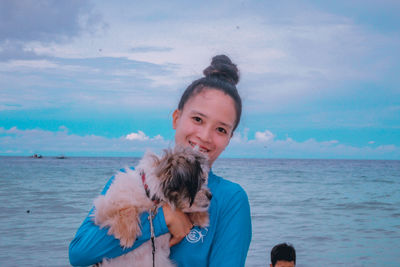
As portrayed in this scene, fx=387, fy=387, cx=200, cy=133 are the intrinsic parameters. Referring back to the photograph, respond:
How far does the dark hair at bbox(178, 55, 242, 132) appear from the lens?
8.43 feet

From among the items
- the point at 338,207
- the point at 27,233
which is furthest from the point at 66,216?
the point at 338,207

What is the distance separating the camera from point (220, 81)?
2604 mm

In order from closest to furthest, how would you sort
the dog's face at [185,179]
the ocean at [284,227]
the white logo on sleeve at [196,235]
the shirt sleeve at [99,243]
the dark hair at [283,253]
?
1. the shirt sleeve at [99,243]
2. the white logo on sleeve at [196,235]
3. the dog's face at [185,179]
4. the dark hair at [283,253]
5. the ocean at [284,227]

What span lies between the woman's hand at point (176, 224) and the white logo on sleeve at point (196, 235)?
3 cm

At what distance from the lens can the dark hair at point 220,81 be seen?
2570 millimetres

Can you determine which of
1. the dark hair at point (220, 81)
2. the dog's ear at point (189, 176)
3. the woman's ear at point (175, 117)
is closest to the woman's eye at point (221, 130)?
the dark hair at point (220, 81)

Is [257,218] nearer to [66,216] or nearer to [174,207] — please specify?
[66,216]

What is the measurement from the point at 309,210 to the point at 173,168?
1558cm

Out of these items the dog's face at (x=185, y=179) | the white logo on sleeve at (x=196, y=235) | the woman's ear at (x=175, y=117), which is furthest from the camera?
the woman's ear at (x=175, y=117)

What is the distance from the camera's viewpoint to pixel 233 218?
7.35ft

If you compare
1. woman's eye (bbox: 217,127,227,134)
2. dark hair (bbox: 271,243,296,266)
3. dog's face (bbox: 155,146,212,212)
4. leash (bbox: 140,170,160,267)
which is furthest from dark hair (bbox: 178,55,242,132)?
dark hair (bbox: 271,243,296,266)

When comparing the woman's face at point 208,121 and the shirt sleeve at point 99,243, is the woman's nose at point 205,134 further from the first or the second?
the shirt sleeve at point 99,243

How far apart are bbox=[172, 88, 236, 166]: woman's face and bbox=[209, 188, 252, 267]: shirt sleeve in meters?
0.41

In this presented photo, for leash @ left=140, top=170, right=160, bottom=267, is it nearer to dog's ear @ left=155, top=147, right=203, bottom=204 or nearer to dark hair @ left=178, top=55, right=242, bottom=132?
dog's ear @ left=155, top=147, right=203, bottom=204
